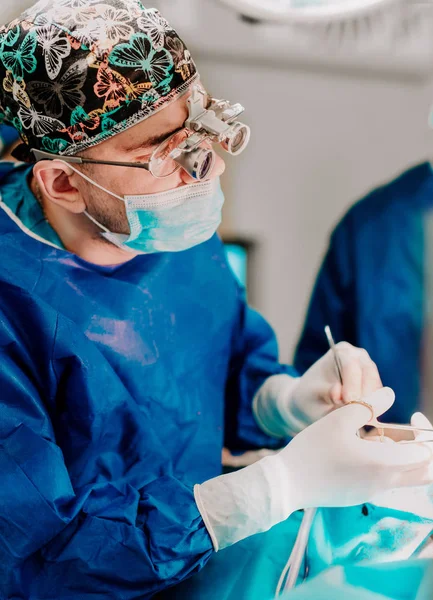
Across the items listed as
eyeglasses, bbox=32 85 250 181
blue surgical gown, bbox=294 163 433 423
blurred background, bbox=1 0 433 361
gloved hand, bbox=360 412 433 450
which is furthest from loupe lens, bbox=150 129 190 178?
blue surgical gown, bbox=294 163 433 423

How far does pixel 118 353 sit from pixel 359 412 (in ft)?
1.67

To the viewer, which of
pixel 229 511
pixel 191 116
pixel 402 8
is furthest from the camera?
pixel 402 8

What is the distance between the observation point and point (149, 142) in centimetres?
120

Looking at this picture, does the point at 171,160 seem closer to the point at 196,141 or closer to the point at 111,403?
the point at 196,141

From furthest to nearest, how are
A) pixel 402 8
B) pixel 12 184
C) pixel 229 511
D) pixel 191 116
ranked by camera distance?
pixel 402 8 < pixel 12 184 < pixel 191 116 < pixel 229 511

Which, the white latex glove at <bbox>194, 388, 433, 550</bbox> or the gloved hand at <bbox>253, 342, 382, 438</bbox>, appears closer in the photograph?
the white latex glove at <bbox>194, 388, 433, 550</bbox>

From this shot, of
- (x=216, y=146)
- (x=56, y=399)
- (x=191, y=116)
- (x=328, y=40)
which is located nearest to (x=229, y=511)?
(x=56, y=399)

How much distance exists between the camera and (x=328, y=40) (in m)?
1.69

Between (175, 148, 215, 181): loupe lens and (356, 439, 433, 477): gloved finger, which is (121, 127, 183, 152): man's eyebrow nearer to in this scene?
(175, 148, 215, 181): loupe lens

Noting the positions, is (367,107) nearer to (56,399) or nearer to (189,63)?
(189,63)

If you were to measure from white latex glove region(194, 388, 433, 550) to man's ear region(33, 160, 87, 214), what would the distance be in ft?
2.04

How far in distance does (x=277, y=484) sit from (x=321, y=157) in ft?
3.54

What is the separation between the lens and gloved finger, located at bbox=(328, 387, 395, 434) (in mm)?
1115

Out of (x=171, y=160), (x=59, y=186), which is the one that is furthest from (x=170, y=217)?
(x=59, y=186)
